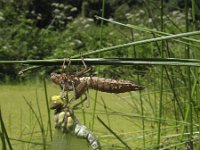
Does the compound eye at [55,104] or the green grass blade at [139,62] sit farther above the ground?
the green grass blade at [139,62]

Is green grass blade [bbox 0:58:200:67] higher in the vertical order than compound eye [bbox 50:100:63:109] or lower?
higher

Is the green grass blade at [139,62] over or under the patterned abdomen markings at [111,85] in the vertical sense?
over

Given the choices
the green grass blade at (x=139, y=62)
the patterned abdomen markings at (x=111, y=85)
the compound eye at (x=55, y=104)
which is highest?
the green grass blade at (x=139, y=62)

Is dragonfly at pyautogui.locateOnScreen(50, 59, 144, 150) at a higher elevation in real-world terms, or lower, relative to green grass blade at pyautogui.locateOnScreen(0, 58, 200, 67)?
lower

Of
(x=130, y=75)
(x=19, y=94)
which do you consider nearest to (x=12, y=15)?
(x=19, y=94)

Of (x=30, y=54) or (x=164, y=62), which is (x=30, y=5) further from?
(x=164, y=62)

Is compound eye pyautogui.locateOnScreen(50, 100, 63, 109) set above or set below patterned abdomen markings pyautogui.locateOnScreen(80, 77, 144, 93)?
below

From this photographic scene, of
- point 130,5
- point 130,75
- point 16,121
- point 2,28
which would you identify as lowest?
point 16,121

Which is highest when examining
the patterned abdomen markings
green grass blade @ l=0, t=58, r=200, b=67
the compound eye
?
green grass blade @ l=0, t=58, r=200, b=67
